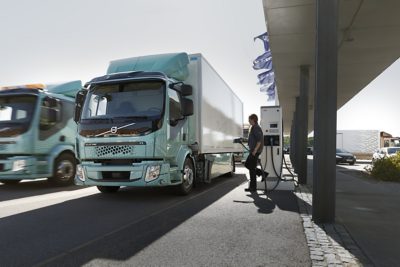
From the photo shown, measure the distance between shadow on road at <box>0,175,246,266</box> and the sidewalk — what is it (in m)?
2.56

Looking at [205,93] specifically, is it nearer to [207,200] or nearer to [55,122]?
[207,200]

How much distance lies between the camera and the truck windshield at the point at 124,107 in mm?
7598

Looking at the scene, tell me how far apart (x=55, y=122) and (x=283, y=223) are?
300 inches

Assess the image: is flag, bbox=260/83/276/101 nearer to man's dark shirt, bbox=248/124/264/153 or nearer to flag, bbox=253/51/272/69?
flag, bbox=253/51/272/69

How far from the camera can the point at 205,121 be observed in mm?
10016

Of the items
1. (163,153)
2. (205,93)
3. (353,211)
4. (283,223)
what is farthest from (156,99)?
(353,211)

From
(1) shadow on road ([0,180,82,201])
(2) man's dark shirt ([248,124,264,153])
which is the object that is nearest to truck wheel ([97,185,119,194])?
(1) shadow on road ([0,180,82,201])

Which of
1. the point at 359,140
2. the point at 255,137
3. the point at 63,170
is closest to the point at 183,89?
the point at 255,137

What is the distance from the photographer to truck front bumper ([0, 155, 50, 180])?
985 cm

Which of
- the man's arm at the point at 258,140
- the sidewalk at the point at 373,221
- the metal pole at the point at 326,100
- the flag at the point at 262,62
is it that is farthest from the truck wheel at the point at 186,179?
the flag at the point at 262,62

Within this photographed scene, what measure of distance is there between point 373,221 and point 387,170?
833 cm

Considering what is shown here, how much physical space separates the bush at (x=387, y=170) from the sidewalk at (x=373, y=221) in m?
3.31

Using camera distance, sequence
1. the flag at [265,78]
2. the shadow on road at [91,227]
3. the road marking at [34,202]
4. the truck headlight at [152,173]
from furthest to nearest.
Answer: the flag at [265,78] → the truck headlight at [152,173] → the road marking at [34,202] → the shadow on road at [91,227]

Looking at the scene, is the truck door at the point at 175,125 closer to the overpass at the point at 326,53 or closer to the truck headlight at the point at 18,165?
the overpass at the point at 326,53
